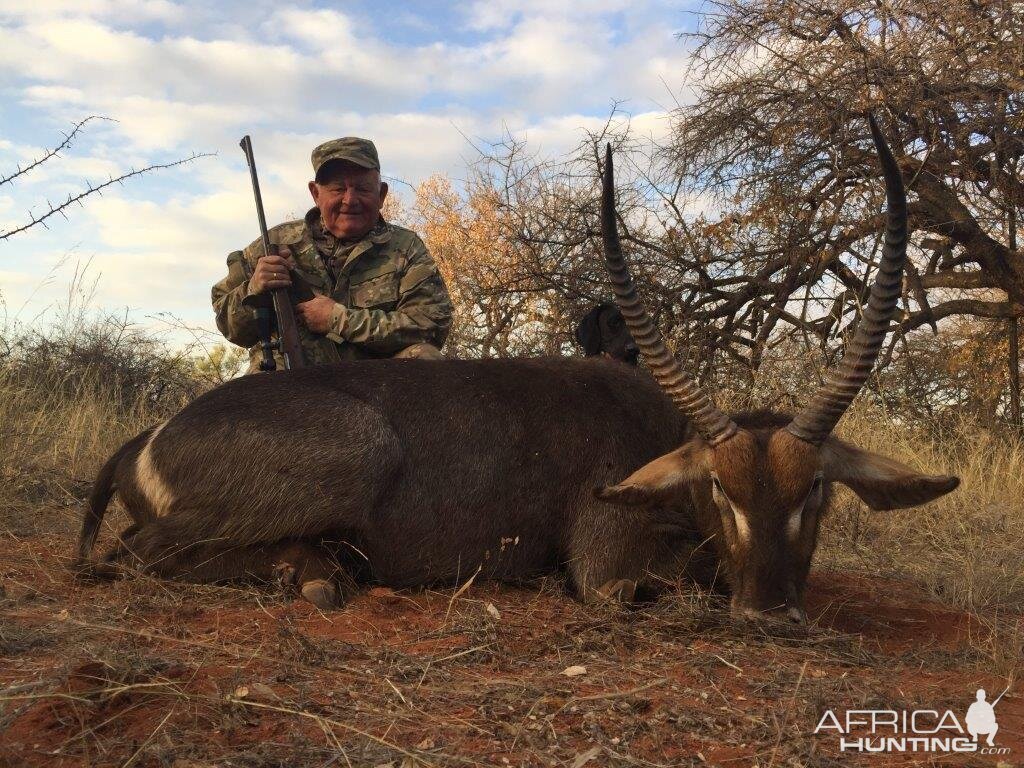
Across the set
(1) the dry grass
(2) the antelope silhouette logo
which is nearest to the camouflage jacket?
(1) the dry grass

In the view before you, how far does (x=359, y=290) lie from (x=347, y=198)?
0.58 m

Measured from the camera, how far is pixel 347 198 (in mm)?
6164

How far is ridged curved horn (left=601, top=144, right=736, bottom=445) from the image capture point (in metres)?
3.60

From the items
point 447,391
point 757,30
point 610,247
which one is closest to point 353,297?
point 447,391

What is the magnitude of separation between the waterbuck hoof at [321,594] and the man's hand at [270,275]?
224 cm

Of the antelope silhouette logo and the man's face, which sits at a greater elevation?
the man's face

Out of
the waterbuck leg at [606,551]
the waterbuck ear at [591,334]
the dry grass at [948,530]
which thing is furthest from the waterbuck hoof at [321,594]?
the dry grass at [948,530]

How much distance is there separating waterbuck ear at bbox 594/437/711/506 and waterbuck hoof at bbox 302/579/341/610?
3.51 ft

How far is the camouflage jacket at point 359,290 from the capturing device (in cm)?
584

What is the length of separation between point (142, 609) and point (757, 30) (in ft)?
25.9

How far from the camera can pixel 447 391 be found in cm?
426

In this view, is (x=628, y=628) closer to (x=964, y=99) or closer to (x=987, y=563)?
(x=987, y=563)

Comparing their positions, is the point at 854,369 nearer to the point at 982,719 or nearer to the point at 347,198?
the point at 982,719

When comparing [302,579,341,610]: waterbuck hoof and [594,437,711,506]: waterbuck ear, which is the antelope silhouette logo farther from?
[302,579,341,610]: waterbuck hoof
